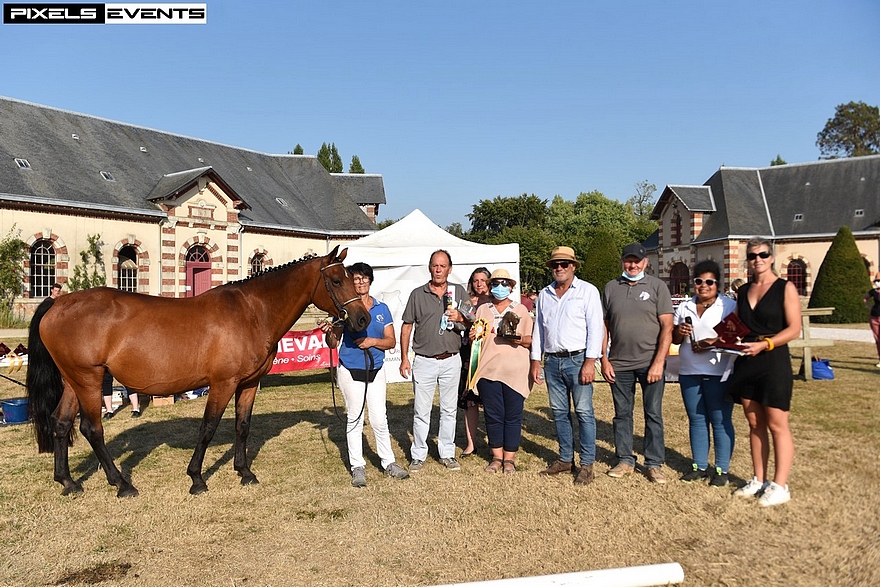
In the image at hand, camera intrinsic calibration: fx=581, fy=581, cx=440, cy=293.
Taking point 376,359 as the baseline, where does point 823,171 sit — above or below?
above

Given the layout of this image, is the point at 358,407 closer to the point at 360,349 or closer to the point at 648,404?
the point at 360,349

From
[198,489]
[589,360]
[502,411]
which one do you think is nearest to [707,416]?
[589,360]

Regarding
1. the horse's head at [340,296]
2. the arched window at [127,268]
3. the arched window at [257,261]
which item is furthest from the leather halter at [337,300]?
the arched window at [257,261]

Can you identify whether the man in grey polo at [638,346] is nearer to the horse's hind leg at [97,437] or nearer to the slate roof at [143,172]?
the horse's hind leg at [97,437]

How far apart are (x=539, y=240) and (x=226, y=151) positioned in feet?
85.6

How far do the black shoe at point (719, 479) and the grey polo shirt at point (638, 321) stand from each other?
1.09 meters

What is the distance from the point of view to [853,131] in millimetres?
52531

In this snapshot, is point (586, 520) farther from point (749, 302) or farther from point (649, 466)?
point (749, 302)

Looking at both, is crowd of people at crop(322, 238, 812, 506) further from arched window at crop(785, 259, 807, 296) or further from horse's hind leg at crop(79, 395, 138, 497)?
arched window at crop(785, 259, 807, 296)

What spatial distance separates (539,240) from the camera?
48.1 metres

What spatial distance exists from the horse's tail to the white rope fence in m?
4.39

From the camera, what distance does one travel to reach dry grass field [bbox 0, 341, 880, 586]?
3.58 metres

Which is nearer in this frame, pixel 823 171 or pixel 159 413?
pixel 159 413

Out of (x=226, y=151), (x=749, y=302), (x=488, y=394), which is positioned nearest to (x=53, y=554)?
(x=488, y=394)
